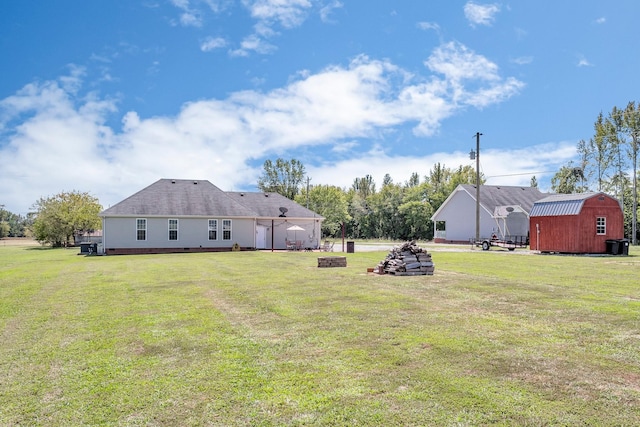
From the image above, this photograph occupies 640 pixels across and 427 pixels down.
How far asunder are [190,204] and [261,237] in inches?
252

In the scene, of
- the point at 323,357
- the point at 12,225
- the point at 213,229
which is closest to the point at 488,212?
the point at 213,229

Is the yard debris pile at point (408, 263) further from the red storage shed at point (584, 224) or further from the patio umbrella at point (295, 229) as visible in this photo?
the patio umbrella at point (295, 229)

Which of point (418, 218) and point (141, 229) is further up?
point (418, 218)

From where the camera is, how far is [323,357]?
19.1ft

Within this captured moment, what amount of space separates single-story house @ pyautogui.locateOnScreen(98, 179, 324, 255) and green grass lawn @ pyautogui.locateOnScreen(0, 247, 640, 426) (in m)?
21.1

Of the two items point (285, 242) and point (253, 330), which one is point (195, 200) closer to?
point (285, 242)

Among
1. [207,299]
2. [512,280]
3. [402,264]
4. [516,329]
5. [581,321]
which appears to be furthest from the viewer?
[402,264]

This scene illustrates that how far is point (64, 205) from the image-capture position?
46.5 meters

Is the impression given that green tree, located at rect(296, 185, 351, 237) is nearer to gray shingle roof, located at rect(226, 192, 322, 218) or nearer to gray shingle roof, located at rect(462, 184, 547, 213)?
gray shingle roof, located at rect(462, 184, 547, 213)

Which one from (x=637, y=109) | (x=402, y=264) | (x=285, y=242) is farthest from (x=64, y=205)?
(x=637, y=109)

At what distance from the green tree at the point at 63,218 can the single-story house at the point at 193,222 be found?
610 inches

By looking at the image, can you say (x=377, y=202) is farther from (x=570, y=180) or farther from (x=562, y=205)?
(x=562, y=205)

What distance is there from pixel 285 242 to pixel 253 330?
97.5 feet

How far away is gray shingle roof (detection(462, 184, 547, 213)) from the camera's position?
44906 millimetres
